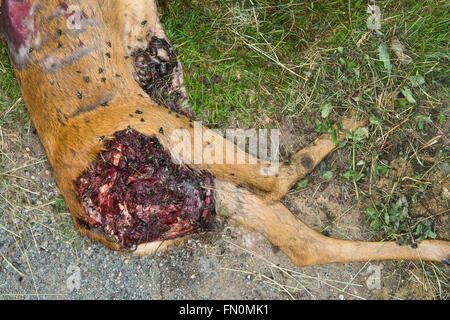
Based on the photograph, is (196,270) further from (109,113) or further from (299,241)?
(109,113)

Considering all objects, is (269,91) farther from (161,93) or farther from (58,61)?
(58,61)

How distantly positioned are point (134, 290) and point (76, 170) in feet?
3.73

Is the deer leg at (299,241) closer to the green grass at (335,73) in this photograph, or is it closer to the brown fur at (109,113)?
the brown fur at (109,113)

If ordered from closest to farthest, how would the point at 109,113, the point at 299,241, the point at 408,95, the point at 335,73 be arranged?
1. the point at 109,113
2. the point at 299,241
3. the point at 408,95
4. the point at 335,73

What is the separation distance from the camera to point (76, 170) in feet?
8.00

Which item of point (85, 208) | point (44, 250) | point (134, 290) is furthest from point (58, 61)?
point (134, 290)

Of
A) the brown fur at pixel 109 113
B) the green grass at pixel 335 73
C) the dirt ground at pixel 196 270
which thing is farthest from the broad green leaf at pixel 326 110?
the dirt ground at pixel 196 270

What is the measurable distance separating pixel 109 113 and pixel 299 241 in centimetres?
172

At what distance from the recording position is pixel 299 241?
9.21ft

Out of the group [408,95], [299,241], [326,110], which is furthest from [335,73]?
[299,241]

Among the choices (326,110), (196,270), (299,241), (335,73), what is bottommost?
(196,270)

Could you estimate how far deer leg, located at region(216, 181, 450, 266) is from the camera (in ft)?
9.07

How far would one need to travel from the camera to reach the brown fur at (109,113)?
2389 millimetres

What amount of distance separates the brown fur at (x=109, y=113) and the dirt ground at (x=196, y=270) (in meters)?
0.18
